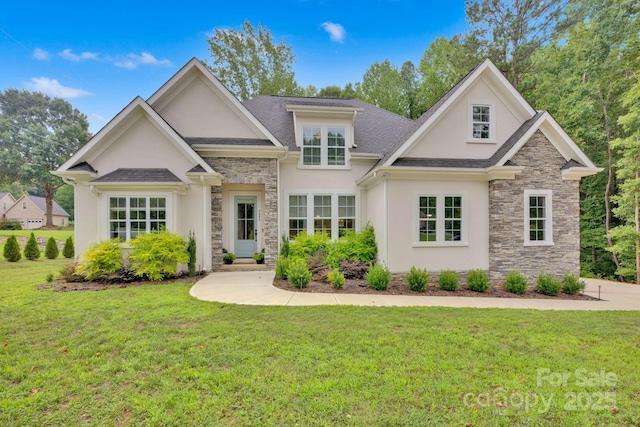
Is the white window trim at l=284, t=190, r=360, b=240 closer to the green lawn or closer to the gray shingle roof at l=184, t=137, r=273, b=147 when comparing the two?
the gray shingle roof at l=184, t=137, r=273, b=147

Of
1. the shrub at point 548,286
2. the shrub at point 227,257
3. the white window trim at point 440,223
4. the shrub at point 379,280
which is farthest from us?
the shrub at point 227,257

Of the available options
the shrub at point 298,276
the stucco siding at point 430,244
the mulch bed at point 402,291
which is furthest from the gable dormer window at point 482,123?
the shrub at point 298,276

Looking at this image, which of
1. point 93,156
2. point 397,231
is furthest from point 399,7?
point 93,156

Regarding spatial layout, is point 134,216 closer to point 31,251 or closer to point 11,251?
point 11,251

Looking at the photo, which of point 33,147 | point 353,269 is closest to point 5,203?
point 33,147

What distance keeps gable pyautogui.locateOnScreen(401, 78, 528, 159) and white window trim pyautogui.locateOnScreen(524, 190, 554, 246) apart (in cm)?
198

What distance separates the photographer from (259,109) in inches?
560

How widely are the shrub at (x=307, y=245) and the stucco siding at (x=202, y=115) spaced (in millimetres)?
4458

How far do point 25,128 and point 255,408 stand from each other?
5260 centimetres

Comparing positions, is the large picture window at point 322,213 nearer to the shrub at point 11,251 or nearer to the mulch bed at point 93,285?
the mulch bed at point 93,285

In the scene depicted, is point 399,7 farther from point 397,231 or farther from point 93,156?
point 93,156

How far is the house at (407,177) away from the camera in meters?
9.40

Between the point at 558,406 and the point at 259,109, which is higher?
the point at 259,109

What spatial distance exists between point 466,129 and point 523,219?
3698 millimetres
